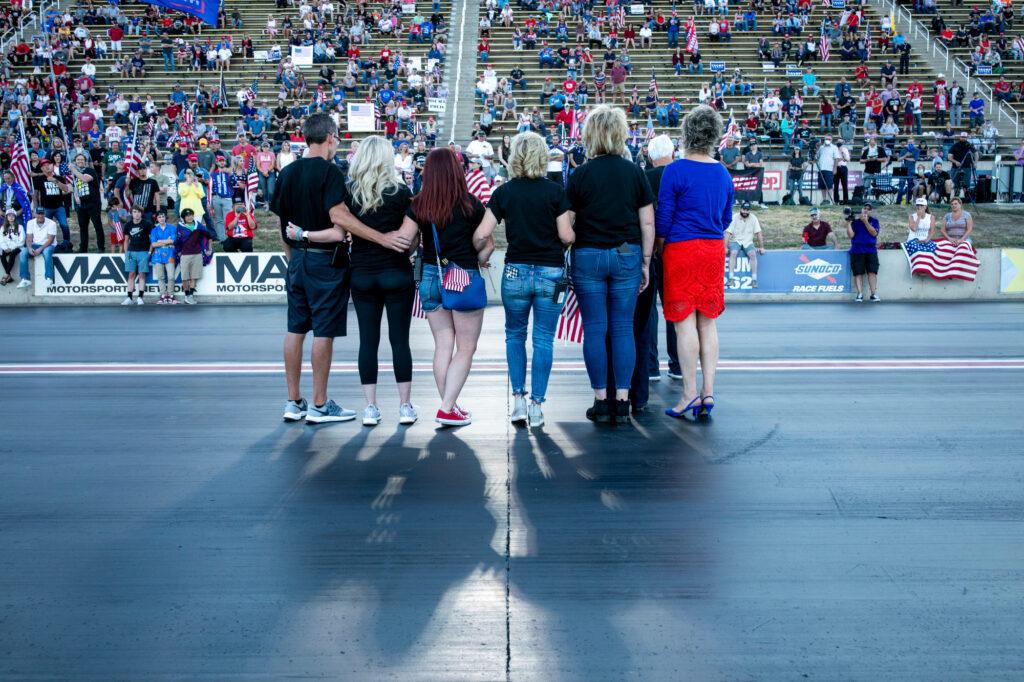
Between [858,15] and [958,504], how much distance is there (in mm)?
34656

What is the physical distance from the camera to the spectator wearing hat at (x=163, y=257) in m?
17.1

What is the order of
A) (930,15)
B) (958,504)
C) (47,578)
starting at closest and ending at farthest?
(47,578) < (958,504) < (930,15)

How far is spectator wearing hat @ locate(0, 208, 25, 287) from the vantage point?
17.5 metres

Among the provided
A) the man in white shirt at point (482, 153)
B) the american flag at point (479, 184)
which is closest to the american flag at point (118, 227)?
the american flag at point (479, 184)

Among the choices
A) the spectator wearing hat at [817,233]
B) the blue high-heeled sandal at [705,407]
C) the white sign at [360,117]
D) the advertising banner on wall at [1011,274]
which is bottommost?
the blue high-heeled sandal at [705,407]

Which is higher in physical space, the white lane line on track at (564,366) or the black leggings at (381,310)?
the black leggings at (381,310)

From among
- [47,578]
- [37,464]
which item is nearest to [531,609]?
[47,578]

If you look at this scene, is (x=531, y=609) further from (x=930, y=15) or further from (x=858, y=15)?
(x=930, y=15)

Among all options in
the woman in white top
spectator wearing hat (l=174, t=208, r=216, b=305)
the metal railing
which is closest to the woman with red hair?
spectator wearing hat (l=174, t=208, r=216, b=305)

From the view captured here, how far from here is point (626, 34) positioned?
3588 centimetres

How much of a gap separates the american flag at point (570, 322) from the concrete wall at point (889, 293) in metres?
9.72

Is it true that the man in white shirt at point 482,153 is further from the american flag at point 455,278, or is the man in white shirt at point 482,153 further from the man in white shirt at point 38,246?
the american flag at point 455,278

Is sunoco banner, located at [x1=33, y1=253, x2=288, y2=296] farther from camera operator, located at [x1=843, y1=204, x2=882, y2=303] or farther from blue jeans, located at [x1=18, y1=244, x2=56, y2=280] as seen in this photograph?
camera operator, located at [x1=843, y1=204, x2=882, y2=303]

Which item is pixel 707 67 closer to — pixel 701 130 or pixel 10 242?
pixel 10 242
